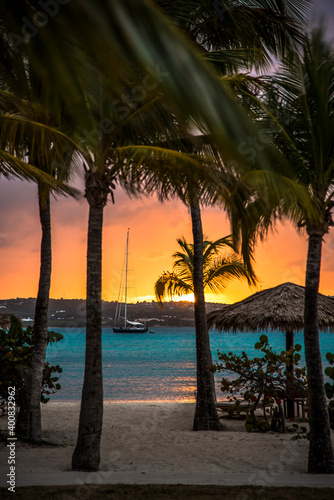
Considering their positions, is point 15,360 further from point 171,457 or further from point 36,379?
point 171,457

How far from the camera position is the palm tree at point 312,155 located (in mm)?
6473

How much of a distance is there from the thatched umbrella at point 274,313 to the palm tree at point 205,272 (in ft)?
11.9

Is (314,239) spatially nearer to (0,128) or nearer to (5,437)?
(0,128)

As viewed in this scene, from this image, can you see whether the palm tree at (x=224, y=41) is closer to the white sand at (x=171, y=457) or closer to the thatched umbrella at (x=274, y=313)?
the white sand at (x=171, y=457)

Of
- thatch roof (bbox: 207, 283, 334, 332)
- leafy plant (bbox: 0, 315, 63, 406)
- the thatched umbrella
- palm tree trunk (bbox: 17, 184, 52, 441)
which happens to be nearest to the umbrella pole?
the thatched umbrella

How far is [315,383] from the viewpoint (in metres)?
6.59

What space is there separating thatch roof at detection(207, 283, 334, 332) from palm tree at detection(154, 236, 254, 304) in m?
3.61

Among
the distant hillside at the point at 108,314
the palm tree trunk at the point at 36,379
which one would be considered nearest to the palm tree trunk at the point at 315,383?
the palm tree trunk at the point at 36,379

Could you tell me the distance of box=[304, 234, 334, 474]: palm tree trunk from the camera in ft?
21.3

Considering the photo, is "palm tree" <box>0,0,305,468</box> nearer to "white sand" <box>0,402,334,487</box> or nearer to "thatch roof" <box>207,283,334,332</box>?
"white sand" <box>0,402,334,487</box>

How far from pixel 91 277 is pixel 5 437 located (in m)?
4.02

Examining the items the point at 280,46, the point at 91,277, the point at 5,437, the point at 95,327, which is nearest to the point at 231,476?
the point at 95,327

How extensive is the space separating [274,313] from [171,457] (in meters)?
4.73

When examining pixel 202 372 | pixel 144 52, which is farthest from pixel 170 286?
pixel 144 52
